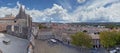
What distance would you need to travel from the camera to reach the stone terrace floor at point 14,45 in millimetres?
15016

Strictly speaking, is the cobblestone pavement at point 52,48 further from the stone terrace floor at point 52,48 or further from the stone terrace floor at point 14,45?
the stone terrace floor at point 14,45

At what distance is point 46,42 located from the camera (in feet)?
46.0

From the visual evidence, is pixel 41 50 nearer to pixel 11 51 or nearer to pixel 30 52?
pixel 30 52

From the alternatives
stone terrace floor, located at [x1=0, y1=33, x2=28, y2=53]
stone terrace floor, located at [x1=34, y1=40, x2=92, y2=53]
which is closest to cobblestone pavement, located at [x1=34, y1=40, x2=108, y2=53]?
stone terrace floor, located at [x1=34, y1=40, x2=92, y2=53]

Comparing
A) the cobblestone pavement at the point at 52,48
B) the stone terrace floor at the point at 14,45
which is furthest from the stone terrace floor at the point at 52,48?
the stone terrace floor at the point at 14,45

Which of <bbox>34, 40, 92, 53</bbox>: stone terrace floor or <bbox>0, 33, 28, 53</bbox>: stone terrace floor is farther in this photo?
<bbox>0, 33, 28, 53</bbox>: stone terrace floor

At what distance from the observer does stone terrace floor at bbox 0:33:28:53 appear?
15.0m

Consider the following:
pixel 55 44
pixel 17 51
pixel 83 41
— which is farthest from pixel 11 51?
pixel 83 41

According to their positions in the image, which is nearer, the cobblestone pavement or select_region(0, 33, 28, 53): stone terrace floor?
the cobblestone pavement

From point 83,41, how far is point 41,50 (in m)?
31.2

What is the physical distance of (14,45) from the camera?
1534 cm

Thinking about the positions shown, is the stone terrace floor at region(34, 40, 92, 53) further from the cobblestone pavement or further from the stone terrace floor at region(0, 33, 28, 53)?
the stone terrace floor at region(0, 33, 28, 53)

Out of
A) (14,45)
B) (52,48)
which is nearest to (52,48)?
(52,48)

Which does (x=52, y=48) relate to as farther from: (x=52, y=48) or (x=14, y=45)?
(x=14, y=45)
